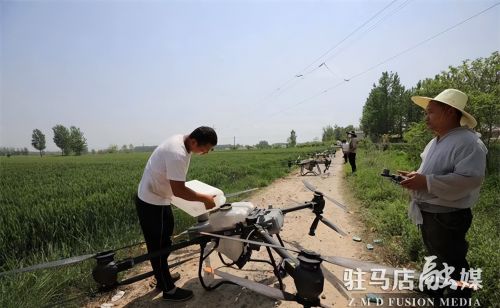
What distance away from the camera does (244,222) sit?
2.97 meters

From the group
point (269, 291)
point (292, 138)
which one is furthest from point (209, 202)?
point (292, 138)

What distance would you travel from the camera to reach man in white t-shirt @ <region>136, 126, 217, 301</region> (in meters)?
2.91

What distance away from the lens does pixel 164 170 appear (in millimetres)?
3117

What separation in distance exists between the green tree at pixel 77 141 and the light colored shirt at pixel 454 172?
356 ft

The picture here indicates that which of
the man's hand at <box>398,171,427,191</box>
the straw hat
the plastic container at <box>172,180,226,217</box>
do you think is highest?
the straw hat

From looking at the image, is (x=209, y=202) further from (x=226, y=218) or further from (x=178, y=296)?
(x=178, y=296)

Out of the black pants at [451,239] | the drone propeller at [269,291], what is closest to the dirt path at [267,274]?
the black pants at [451,239]

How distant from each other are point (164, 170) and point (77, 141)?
358 ft

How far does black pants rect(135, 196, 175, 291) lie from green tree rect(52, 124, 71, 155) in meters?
107

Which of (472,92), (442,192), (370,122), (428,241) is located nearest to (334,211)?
(428,241)

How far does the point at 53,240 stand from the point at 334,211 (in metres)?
6.41

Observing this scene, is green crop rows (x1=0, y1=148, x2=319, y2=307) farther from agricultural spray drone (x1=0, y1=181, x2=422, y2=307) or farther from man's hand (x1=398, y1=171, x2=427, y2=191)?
man's hand (x1=398, y1=171, x2=427, y2=191)

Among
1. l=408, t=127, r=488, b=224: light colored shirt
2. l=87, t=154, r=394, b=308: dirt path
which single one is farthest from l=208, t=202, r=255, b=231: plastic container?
l=408, t=127, r=488, b=224: light colored shirt

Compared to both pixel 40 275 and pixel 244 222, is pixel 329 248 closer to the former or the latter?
pixel 244 222
